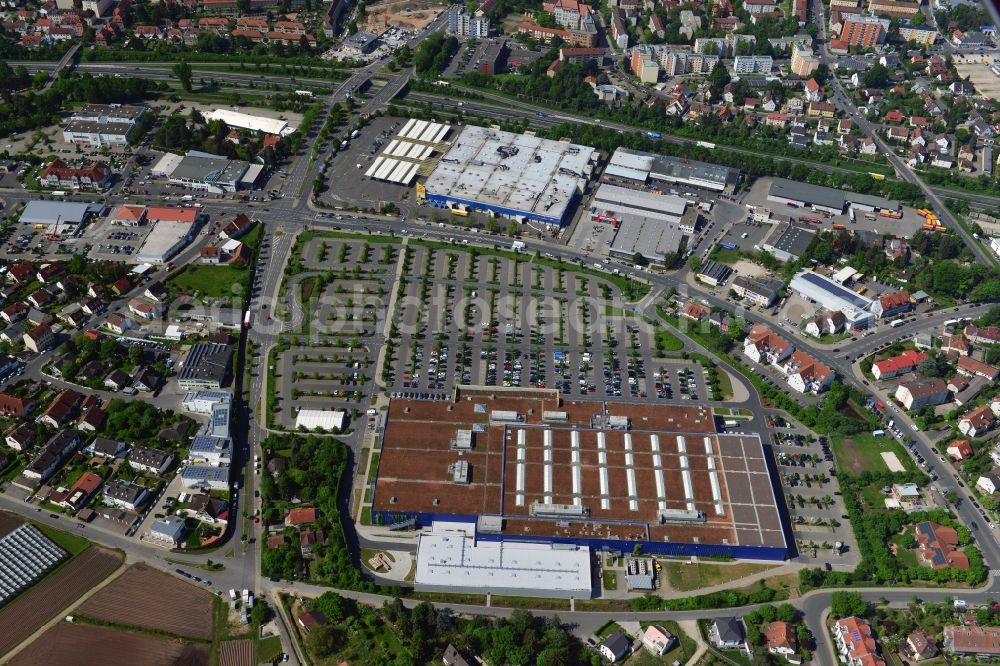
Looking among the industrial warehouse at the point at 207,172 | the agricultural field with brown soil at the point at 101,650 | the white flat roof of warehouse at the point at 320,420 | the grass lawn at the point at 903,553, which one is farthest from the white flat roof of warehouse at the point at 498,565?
the industrial warehouse at the point at 207,172

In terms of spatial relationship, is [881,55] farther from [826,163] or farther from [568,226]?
[568,226]

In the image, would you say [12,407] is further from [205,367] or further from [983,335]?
[983,335]

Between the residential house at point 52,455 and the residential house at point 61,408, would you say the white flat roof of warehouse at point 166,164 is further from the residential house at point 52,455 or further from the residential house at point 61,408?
the residential house at point 52,455

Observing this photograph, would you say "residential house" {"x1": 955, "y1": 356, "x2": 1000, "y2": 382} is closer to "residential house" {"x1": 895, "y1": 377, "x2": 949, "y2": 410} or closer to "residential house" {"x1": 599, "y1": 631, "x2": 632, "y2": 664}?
"residential house" {"x1": 895, "y1": 377, "x2": 949, "y2": 410}

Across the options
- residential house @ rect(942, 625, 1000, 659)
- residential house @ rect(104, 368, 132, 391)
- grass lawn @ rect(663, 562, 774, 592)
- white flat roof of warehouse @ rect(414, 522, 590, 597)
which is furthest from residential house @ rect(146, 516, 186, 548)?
residential house @ rect(942, 625, 1000, 659)

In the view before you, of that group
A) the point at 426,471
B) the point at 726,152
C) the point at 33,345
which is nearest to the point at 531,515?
the point at 426,471
